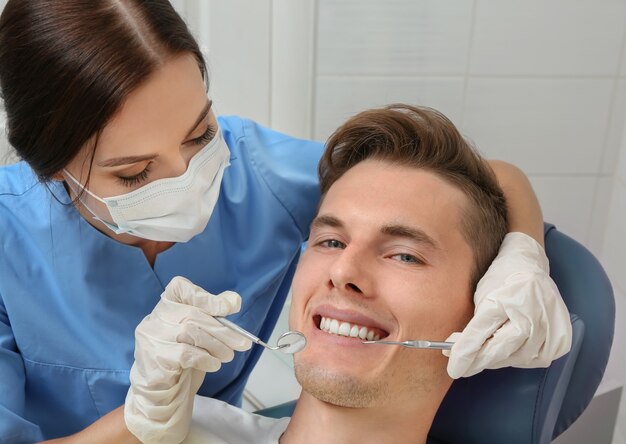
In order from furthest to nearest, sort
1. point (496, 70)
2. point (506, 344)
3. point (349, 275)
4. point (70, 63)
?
point (496, 70)
point (349, 275)
point (506, 344)
point (70, 63)

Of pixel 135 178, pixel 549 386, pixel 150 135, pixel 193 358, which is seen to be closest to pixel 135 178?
pixel 135 178

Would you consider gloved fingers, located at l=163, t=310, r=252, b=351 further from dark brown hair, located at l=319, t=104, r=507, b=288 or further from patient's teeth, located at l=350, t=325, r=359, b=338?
dark brown hair, located at l=319, t=104, r=507, b=288

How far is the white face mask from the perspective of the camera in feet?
4.38

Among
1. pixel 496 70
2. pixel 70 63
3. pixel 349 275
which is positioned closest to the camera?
pixel 70 63

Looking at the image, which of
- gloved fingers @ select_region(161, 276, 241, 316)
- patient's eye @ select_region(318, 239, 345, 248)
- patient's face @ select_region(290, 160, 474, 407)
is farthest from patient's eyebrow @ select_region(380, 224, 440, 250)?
gloved fingers @ select_region(161, 276, 241, 316)

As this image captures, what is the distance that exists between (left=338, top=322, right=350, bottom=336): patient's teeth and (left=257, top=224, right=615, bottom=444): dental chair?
0.95 ft

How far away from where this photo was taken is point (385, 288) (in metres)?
1.44

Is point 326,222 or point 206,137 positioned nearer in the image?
point 206,137

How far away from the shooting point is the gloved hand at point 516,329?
51.2 inches

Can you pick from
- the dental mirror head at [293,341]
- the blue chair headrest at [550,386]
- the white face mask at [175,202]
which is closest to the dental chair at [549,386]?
the blue chair headrest at [550,386]

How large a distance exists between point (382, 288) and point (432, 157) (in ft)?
1.03

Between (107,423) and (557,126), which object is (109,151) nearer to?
(107,423)

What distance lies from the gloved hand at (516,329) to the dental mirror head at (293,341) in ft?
0.86

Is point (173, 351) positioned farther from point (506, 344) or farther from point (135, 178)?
point (506, 344)
